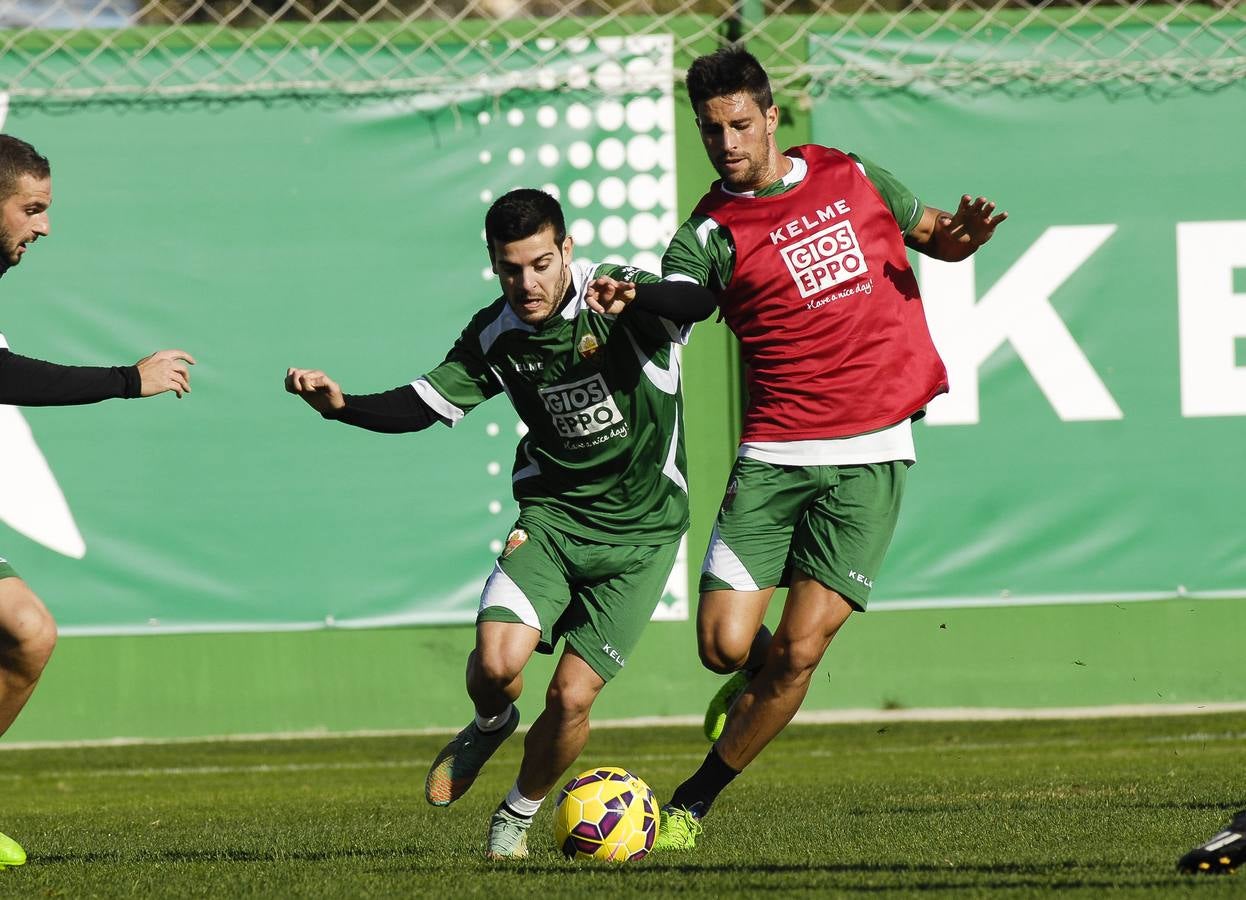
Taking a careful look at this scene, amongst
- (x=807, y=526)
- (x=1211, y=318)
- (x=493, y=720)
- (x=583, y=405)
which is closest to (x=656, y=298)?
(x=583, y=405)

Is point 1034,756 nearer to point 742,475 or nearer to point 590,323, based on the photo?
point 742,475

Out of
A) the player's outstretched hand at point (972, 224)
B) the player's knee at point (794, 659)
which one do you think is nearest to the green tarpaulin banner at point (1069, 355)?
the player's outstretched hand at point (972, 224)

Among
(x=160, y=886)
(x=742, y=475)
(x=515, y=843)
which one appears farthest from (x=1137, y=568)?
(x=160, y=886)

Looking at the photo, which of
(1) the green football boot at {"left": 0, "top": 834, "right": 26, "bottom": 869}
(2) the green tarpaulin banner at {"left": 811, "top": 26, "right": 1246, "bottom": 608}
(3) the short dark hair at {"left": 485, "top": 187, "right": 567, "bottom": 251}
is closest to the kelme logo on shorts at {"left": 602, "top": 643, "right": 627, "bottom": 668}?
(3) the short dark hair at {"left": 485, "top": 187, "right": 567, "bottom": 251}

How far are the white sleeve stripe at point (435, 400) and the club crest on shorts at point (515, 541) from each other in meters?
0.43

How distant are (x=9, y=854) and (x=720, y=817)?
100 inches

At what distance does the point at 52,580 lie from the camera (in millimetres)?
10102

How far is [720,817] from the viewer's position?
6.66 metres

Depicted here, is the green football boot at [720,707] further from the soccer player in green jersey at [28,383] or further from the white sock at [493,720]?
the soccer player in green jersey at [28,383]

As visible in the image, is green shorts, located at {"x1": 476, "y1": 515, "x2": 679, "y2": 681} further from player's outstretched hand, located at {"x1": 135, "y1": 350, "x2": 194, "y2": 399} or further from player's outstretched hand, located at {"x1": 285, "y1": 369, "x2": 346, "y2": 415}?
player's outstretched hand, located at {"x1": 135, "y1": 350, "x2": 194, "y2": 399}

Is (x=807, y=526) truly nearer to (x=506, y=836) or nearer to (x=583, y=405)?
(x=583, y=405)

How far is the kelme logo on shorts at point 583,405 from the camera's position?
5.79 metres

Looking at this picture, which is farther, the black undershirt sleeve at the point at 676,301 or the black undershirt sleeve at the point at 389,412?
the black undershirt sleeve at the point at 389,412

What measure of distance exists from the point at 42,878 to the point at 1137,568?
697cm
